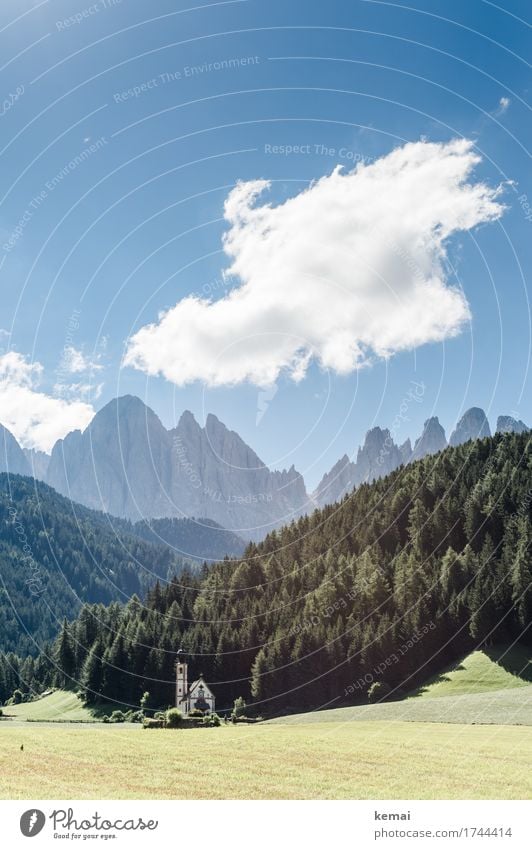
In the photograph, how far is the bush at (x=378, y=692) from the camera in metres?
85.9

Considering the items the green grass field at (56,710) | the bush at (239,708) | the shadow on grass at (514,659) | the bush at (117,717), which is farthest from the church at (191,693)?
the shadow on grass at (514,659)

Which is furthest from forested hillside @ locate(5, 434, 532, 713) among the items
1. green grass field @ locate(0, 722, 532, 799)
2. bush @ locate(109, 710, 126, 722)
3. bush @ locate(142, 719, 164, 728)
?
green grass field @ locate(0, 722, 532, 799)

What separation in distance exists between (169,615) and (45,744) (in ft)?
249

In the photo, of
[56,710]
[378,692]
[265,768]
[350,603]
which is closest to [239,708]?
[378,692]

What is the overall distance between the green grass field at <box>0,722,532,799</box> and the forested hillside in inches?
1913

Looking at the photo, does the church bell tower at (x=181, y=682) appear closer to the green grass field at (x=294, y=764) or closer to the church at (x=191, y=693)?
the church at (x=191, y=693)

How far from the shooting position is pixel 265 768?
28391 mm

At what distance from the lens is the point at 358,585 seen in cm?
10694

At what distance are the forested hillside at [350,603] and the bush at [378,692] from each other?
292 centimetres

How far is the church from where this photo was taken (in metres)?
90.0
